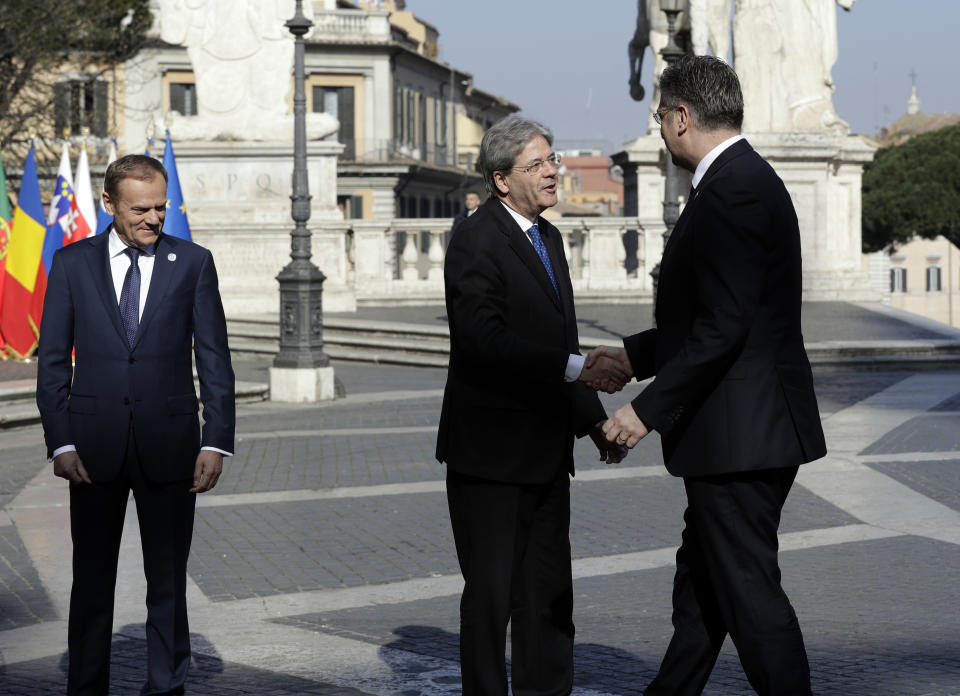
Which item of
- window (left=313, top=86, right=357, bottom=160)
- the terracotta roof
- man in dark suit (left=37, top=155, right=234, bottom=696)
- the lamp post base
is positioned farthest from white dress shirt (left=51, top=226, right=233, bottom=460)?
the terracotta roof

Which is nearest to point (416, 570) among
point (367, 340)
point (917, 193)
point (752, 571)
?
point (752, 571)

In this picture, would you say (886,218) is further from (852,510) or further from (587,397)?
(587,397)

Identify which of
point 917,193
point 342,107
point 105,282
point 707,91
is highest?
point 342,107

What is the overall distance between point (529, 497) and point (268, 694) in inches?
53.1

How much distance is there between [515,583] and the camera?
16.6 ft

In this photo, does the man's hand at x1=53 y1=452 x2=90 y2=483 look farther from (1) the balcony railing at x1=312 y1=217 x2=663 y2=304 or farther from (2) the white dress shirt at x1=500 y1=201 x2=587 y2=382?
(1) the balcony railing at x1=312 y1=217 x2=663 y2=304

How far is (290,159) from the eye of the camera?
2547 centimetres

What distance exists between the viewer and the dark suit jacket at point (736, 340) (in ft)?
14.6

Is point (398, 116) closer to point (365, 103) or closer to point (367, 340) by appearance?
point (365, 103)

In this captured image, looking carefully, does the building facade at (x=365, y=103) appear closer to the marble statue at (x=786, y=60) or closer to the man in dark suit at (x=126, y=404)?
the marble statue at (x=786, y=60)

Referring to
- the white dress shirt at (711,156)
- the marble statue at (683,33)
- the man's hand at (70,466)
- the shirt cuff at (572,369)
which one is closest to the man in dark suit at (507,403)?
the shirt cuff at (572,369)

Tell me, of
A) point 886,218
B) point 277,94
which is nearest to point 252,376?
point 277,94

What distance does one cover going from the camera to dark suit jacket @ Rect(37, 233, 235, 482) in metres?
5.11

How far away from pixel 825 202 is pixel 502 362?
2308 cm
